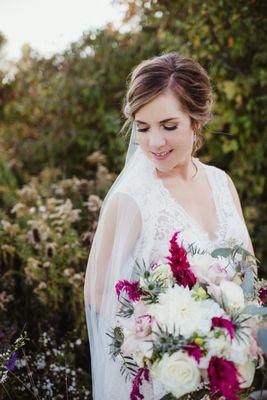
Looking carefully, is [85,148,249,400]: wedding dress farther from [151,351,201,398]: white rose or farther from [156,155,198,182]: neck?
[151,351,201,398]: white rose

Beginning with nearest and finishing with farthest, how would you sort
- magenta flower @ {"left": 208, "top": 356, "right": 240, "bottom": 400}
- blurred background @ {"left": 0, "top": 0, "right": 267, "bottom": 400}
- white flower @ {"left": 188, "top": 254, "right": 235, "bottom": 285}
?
magenta flower @ {"left": 208, "top": 356, "right": 240, "bottom": 400} → white flower @ {"left": 188, "top": 254, "right": 235, "bottom": 285} → blurred background @ {"left": 0, "top": 0, "right": 267, "bottom": 400}

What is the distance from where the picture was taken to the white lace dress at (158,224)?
2225 mm

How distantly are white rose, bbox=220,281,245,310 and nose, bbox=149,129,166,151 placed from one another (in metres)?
0.83

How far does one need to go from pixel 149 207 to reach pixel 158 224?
0.09 metres

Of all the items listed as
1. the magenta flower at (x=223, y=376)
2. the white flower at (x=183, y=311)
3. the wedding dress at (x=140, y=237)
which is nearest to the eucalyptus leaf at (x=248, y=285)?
the white flower at (x=183, y=311)

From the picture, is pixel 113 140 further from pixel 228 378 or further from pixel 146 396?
pixel 228 378

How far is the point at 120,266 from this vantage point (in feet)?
7.23

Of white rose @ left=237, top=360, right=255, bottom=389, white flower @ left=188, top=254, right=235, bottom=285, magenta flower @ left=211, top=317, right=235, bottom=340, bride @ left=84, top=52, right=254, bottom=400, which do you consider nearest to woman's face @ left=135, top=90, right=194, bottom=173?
bride @ left=84, top=52, right=254, bottom=400

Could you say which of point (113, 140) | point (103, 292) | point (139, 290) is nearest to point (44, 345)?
point (103, 292)

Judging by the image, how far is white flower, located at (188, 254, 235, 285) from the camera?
1.61 metres

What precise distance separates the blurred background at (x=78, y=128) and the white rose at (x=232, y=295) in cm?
172

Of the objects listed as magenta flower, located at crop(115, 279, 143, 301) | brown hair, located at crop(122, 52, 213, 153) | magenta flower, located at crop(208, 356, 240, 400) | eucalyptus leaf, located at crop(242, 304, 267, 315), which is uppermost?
brown hair, located at crop(122, 52, 213, 153)

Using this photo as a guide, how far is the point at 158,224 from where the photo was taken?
2.25m

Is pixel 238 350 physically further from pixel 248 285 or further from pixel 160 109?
pixel 160 109
